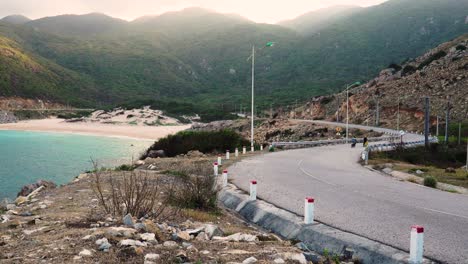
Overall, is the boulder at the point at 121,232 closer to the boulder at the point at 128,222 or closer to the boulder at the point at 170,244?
the boulder at the point at 128,222

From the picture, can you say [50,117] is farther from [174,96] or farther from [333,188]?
[333,188]

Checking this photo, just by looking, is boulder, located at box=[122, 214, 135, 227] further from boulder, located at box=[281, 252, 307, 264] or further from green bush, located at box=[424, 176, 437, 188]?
green bush, located at box=[424, 176, 437, 188]

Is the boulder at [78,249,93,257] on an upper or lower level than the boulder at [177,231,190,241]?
upper

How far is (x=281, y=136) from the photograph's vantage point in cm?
6888

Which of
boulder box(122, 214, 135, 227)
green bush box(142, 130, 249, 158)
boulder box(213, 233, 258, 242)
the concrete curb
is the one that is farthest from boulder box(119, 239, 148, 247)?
green bush box(142, 130, 249, 158)

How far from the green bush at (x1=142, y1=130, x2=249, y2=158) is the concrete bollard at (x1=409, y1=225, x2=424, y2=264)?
28418 millimetres

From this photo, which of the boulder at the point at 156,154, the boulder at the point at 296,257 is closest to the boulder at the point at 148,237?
the boulder at the point at 296,257

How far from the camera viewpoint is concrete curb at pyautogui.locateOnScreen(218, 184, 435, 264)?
25.0 feet

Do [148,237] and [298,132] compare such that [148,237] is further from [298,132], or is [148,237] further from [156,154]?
[298,132]

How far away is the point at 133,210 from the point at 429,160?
30445 millimetres

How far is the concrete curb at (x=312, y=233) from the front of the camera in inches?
300

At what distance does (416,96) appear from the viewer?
238 feet

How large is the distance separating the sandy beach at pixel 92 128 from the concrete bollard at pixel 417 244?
256 ft

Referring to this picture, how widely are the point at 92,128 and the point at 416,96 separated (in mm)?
70204
